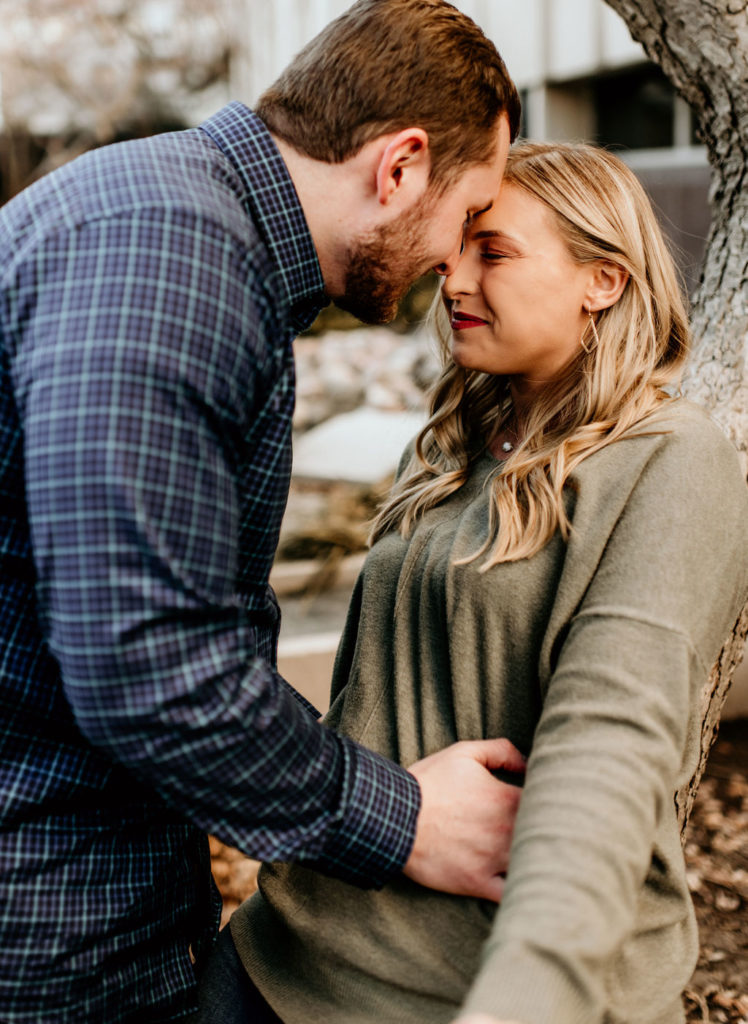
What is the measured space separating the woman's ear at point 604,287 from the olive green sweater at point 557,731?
326 millimetres

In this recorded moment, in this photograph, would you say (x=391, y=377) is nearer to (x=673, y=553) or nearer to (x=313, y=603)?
(x=313, y=603)

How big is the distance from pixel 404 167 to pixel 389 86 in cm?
13

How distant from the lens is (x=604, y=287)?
204 centimetres

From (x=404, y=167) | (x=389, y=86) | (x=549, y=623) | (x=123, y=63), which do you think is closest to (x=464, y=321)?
(x=404, y=167)

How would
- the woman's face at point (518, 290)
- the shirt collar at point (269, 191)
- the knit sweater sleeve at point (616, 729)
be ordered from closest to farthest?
the knit sweater sleeve at point (616, 729), the shirt collar at point (269, 191), the woman's face at point (518, 290)

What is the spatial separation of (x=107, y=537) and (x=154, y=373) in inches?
8.3

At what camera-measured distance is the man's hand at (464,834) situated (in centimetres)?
159

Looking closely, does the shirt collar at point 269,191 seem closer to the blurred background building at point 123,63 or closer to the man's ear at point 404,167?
the man's ear at point 404,167

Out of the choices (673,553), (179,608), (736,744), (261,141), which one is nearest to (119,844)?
(179,608)

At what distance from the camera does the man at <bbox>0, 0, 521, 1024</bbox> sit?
4.29ft

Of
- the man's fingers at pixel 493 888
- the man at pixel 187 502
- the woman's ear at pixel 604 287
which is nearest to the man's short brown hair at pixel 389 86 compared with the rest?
→ the man at pixel 187 502

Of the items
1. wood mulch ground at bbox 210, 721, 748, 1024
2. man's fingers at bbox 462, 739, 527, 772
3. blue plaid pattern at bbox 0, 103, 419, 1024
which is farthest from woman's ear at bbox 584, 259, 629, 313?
wood mulch ground at bbox 210, 721, 748, 1024

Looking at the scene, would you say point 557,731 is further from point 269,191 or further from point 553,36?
point 553,36

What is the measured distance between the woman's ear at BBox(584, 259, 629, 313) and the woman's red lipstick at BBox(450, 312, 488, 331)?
0.68ft
